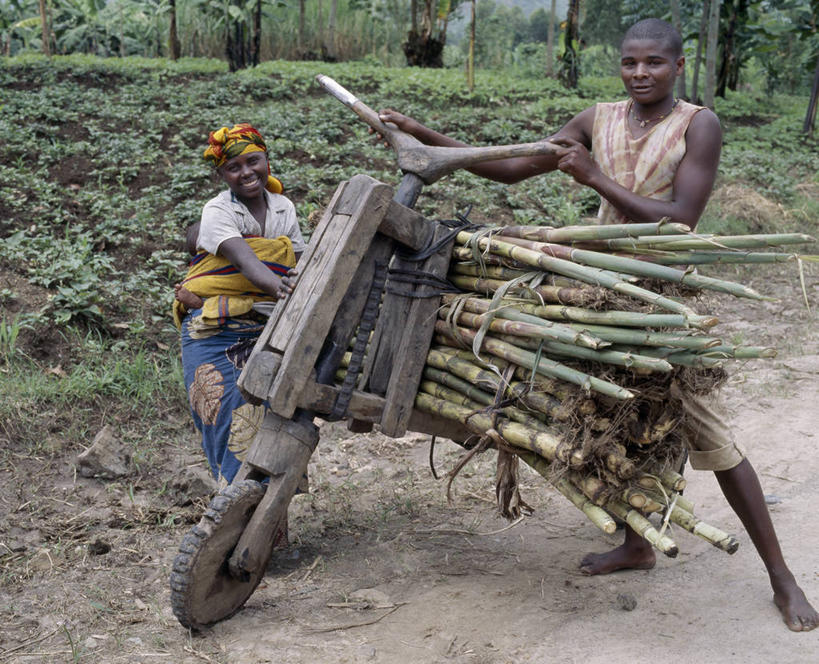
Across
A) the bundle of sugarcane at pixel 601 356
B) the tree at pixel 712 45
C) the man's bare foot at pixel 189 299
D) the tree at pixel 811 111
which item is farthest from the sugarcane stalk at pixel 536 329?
the tree at pixel 811 111

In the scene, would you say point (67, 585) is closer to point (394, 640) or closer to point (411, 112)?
point (394, 640)

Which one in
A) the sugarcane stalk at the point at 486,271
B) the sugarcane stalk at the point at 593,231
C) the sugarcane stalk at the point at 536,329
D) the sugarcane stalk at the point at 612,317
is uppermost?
the sugarcane stalk at the point at 593,231

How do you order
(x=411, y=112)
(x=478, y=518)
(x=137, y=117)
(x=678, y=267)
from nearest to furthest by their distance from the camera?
(x=678, y=267), (x=478, y=518), (x=137, y=117), (x=411, y=112)

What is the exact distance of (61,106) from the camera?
8.49 metres

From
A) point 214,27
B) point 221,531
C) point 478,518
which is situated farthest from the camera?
point 214,27

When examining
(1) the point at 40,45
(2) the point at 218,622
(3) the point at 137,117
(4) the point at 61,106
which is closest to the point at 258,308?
(2) the point at 218,622

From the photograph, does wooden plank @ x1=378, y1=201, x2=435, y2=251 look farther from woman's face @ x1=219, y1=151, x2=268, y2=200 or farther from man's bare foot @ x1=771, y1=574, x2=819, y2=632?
man's bare foot @ x1=771, y1=574, x2=819, y2=632

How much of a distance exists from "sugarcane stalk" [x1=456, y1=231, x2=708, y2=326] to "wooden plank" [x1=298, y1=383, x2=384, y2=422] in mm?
607

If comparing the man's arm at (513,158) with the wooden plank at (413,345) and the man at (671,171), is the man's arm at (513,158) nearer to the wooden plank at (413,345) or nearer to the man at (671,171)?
the man at (671,171)

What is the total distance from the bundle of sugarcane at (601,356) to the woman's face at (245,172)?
113cm

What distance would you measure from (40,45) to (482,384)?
18217 mm

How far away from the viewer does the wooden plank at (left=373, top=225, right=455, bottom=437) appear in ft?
8.76

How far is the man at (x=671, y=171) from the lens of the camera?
250cm

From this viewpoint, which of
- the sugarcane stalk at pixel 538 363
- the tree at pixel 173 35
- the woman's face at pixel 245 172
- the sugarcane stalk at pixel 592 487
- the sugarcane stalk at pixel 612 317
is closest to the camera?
the sugarcane stalk at pixel 612 317
